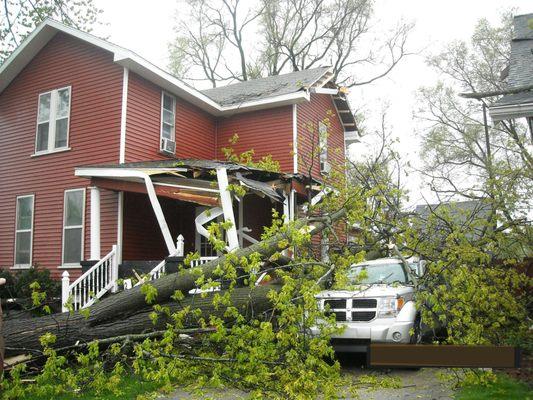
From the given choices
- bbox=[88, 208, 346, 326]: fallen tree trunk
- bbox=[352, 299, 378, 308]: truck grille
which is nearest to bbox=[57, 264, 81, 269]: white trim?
bbox=[88, 208, 346, 326]: fallen tree trunk

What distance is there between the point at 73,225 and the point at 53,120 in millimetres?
3142

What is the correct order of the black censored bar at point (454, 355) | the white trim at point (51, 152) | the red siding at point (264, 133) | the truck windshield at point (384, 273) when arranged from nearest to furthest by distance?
the black censored bar at point (454, 355), the truck windshield at point (384, 273), the white trim at point (51, 152), the red siding at point (264, 133)

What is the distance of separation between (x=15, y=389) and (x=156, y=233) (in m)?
8.64

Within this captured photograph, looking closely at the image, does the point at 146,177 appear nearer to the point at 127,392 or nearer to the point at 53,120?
the point at 127,392

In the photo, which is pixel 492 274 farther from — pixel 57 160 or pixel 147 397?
pixel 57 160

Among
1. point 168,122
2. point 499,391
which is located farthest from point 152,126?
point 499,391

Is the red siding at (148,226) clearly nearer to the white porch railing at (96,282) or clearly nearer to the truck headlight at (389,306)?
the white porch railing at (96,282)

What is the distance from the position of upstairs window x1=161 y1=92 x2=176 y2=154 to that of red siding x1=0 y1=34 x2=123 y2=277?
142cm

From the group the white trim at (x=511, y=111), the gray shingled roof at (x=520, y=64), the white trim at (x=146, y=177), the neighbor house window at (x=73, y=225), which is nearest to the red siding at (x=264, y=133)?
the neighbor house window at (x=73, y=225)

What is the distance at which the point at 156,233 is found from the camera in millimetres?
Answer: 13383

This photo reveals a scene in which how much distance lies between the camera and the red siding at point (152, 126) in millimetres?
12781

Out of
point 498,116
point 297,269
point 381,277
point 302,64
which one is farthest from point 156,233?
point 302,64

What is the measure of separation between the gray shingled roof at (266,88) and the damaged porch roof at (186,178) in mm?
4622

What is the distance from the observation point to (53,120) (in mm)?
13906
